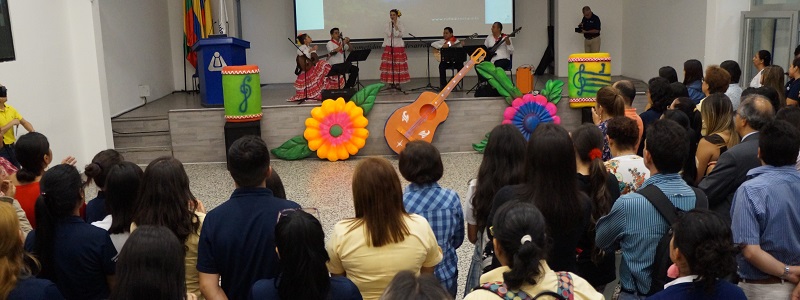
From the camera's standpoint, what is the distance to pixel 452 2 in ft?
44.3

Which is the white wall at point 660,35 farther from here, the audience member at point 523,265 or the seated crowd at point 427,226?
the audience member at point 523,265

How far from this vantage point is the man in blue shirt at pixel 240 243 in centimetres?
265

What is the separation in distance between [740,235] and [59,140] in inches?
284

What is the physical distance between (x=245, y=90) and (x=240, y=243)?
6.40 m

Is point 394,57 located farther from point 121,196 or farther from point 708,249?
point 708,249

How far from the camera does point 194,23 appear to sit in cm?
1277

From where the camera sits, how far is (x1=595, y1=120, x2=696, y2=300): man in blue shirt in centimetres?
274

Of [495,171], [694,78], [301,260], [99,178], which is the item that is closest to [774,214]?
[495,171]

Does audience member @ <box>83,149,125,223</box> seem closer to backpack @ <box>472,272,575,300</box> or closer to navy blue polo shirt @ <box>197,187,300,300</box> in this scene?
navy blue polo shirt @ <box>197,187,300,300</box>

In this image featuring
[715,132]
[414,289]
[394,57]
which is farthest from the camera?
[394,57]

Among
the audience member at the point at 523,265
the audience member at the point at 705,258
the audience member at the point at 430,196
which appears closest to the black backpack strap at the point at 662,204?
the audience member at the point at 705,258

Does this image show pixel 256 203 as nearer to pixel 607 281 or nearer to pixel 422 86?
pixel 607 281

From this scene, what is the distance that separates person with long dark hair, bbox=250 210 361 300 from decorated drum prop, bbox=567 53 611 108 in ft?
22.9

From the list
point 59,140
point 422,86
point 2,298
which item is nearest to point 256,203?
point 2,298
